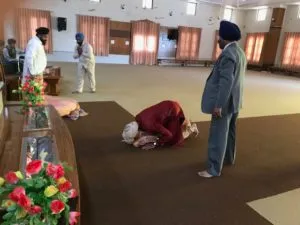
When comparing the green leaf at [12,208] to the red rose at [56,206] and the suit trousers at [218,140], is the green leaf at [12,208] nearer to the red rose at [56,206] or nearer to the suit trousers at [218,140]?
the red rose at [56,206]

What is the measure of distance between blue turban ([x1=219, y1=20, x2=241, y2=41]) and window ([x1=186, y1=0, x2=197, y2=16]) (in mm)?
14053

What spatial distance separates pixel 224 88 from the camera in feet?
7.61

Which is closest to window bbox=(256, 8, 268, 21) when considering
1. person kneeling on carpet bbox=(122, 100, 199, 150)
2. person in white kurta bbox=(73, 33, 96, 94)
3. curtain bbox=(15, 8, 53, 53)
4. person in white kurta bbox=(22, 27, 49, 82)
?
curtain bbox=(15, 8, 53, 53)

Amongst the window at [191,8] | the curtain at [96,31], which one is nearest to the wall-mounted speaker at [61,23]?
the curtain at [96,31]

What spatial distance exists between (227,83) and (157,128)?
1251mm

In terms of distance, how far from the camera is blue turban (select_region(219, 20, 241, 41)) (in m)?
2.34

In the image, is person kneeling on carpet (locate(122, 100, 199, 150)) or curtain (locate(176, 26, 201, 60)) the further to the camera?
curtain (locate(176, 26, 201, 60))

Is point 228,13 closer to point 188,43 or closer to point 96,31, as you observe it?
point 188,43

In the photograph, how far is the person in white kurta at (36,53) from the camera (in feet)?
12.1

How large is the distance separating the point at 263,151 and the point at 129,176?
197 cm

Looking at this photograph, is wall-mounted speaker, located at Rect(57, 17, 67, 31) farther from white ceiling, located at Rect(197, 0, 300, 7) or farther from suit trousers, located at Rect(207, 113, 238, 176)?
suit trousers, located at Rect(207, 113, 238, 176)

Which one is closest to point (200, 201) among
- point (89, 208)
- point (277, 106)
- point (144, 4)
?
point (89, 208)

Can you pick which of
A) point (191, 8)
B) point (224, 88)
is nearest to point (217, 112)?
point (224, 88)

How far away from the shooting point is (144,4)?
14.2 meters
